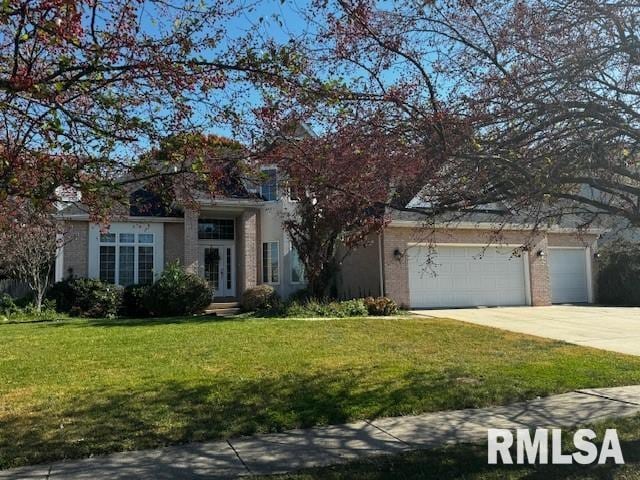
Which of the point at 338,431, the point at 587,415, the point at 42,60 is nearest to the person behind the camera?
the point at 42,60

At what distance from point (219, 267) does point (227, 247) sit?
865 mm

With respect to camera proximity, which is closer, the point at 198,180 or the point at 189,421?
the point at 198,180

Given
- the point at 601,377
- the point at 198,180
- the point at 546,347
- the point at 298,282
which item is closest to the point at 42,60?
the point at 198,180

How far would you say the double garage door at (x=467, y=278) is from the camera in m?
19.9

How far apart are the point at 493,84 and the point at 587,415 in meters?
3.91

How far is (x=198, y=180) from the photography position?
562cm

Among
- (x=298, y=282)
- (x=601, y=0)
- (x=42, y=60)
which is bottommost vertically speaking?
(x=298, y=282)

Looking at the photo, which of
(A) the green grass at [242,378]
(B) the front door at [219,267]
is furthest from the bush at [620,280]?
(B) the front door at [219,267]

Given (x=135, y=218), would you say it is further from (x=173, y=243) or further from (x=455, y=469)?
(x=455, y=469)

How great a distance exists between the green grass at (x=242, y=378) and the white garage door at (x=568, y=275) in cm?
1028

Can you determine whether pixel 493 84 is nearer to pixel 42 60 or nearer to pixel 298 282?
pixel 42 60

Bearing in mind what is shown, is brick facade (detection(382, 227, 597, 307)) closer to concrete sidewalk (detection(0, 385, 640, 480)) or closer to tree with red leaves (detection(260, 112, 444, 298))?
concrete sidewalk (detection(0, 385, 640, 480))

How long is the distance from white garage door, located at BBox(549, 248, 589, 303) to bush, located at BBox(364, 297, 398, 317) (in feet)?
27.3

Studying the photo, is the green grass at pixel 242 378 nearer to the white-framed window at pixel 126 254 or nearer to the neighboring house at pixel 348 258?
the neighboring house at pixel 348 258
